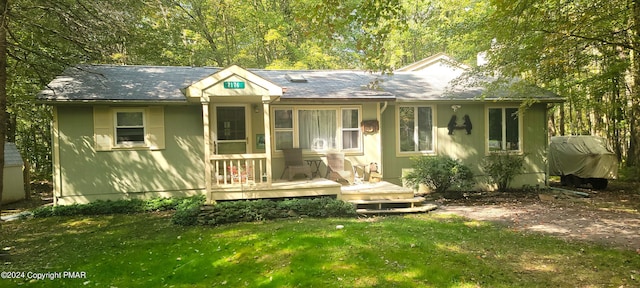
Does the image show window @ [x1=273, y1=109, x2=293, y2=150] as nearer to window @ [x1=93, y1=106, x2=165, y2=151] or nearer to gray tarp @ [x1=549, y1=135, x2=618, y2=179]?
window @ [x1=93, y1=106, x2=165, y2=151]

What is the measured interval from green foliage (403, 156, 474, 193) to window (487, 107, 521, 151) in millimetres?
2048

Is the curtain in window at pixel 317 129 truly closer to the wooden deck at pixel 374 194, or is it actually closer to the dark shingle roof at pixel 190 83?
the dark shingle roof at pixel 190 83

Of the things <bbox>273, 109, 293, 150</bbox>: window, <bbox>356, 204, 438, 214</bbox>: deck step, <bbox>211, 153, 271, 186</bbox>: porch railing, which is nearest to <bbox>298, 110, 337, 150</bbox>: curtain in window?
<bbox>273, 109, 293, 150</bbox>: window

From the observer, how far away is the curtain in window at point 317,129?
10266 millimetres

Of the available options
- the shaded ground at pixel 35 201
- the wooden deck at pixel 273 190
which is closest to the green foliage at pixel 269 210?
the wooden deck at pixel 273 190

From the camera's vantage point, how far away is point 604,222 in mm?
7156

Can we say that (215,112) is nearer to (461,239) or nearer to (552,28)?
(461,239)

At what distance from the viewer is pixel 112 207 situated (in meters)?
8.98

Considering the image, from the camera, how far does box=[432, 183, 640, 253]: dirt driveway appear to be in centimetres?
634

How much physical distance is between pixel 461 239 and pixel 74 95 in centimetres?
944

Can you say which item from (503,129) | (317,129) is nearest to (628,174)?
(503,129)

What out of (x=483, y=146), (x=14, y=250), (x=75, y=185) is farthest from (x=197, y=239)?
(x=483, y=146)

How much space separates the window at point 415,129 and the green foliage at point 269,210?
4014 mm

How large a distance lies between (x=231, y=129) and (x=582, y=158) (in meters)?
11.1
